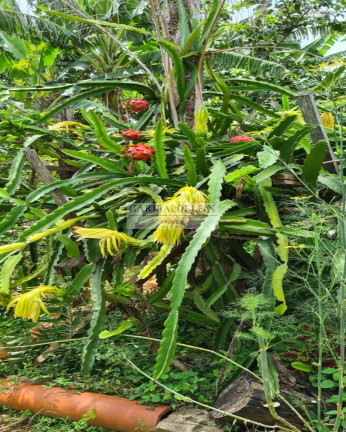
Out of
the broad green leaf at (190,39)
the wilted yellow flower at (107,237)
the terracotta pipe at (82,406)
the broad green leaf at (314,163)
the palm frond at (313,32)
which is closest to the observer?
the terracotta pipe at (82,406)

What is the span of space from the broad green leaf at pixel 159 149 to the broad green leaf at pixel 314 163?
2.27 feet

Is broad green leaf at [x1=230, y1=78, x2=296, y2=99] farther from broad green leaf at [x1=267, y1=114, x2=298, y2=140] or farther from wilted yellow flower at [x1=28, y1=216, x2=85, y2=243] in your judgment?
Result: wilted yellow flower at [x1=28, y1=216, x2=85, y2=243]

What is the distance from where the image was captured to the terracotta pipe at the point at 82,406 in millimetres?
2100

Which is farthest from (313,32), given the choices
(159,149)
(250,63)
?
(159,149)

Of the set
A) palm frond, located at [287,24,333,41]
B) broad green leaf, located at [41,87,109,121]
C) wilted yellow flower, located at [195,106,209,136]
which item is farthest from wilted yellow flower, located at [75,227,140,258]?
palm frond, located at [287,24,333,41]

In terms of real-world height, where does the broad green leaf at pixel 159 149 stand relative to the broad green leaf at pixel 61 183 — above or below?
above

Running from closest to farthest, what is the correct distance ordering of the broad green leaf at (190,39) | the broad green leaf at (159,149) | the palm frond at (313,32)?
the broad green leaf at (159,149) → the broad green leaf at (190,39) → the palm frond at (313,32)

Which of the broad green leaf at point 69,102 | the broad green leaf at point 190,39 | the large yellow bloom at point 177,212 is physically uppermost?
the broad green leaf at point 190,39

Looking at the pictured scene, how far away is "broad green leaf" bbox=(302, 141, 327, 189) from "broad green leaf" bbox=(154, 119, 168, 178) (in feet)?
2.27

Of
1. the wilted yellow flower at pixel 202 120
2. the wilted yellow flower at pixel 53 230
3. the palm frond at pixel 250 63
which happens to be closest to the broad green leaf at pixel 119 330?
the wilted yellow flower at pixel 53 230

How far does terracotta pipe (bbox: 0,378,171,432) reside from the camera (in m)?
2.10

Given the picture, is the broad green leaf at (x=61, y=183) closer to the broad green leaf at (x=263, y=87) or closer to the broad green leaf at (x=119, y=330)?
→ the broad green leaf at (x=119, y=330)

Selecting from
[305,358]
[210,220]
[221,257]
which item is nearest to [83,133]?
[221,257]

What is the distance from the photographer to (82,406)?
7.32 ft
